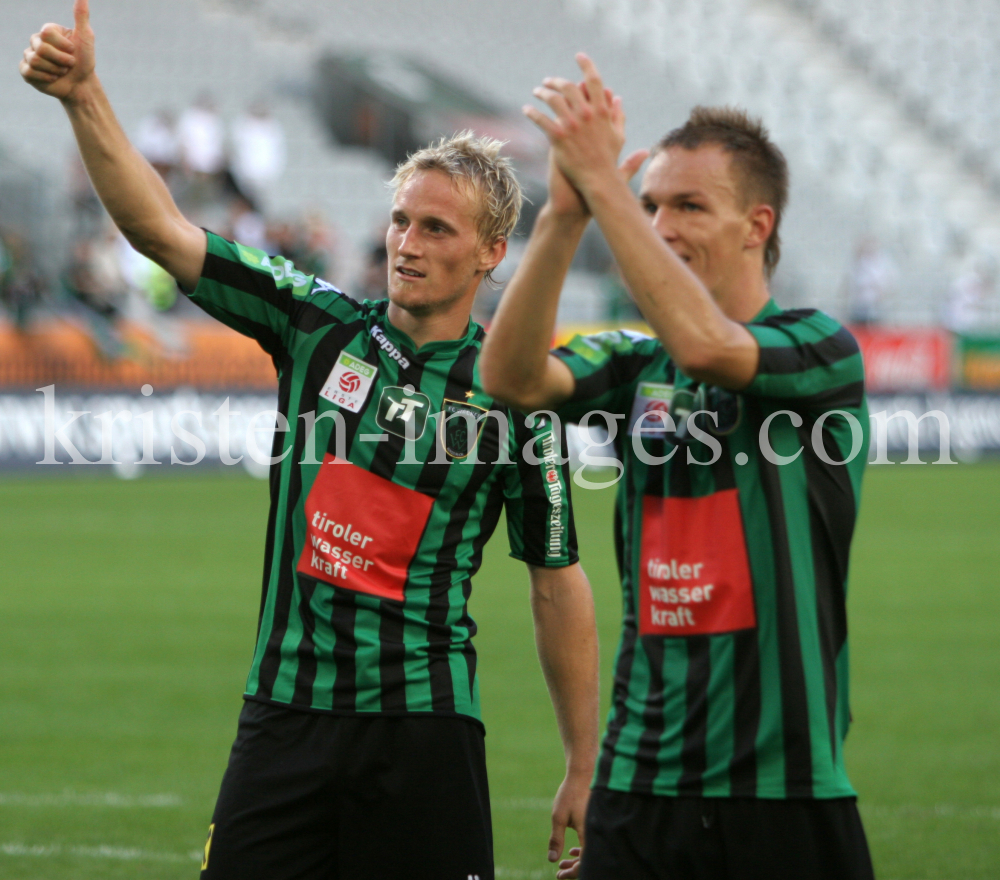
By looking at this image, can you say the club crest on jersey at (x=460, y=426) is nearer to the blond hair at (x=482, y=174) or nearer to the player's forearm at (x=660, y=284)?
the blond hair at (x=482, y=174)

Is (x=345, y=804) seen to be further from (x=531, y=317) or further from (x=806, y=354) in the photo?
(x=806, y=354)

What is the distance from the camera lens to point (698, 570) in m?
2.59

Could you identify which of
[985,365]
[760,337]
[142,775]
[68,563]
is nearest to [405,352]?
[760,337]

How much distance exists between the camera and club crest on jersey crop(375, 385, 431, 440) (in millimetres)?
3307

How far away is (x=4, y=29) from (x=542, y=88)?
91.4ft

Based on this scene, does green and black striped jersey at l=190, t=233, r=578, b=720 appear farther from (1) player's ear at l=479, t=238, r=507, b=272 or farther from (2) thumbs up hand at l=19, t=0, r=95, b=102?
(2) thumbs up hand at l=19, t=0, r=95, b=102

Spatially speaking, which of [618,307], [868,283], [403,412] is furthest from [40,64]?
[868,283]

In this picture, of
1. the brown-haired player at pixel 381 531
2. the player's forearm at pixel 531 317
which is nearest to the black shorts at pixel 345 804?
the brown-haired player at pixel 381 531

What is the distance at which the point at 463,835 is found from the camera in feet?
10.3

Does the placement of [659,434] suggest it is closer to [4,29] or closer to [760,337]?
[760,337]

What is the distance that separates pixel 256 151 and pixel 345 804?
21.3m

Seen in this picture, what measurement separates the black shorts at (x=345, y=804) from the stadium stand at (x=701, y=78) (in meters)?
23.1

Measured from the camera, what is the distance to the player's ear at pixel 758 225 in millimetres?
2648

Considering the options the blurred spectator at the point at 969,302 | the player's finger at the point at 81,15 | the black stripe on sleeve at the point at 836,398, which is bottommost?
the black stripe on sleeve at the point at 836,398
